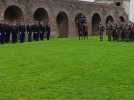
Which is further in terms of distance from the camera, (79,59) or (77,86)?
(79,59)

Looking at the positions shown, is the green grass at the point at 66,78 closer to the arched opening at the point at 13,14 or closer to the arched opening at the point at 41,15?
the arched opening at the point at 13,14

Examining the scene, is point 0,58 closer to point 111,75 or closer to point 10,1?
point 111,75

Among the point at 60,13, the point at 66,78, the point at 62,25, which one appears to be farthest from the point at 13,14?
the point at 66,78

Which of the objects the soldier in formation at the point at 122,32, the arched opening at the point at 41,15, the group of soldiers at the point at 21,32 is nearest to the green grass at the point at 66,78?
the group of soldiers at the point at 21,32

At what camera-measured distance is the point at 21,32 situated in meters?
34.2

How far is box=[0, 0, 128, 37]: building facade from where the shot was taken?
45.6 m

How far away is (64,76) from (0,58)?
242 inches

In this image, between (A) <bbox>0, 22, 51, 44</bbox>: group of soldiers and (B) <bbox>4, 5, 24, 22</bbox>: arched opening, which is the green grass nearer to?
(A) <bbox>0, 22, 51, 44</bbox>: group of soldiers

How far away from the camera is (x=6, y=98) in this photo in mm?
10836

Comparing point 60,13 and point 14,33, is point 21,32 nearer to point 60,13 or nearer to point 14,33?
point 14,33

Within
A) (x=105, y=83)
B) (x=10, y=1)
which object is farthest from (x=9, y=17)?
(x=105, y=83)

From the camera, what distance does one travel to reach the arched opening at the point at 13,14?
45697 millimetres

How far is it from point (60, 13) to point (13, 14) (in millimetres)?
7283

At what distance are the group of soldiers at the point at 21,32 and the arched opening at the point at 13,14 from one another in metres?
7.27
